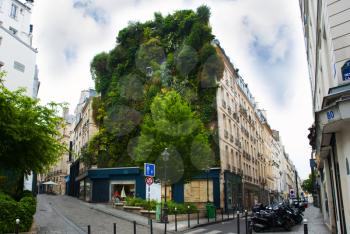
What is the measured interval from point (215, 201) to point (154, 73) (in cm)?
1252

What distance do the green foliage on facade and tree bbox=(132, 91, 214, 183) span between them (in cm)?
829

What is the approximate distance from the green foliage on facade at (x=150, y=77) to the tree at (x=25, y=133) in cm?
1458

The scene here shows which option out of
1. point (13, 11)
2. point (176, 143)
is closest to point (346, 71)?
point (176, 143)

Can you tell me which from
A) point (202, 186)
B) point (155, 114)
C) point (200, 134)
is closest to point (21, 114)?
point (155, 114)

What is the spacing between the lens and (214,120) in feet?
100

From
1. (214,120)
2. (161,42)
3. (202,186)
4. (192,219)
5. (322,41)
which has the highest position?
(161,42)

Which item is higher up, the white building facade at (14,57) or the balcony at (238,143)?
the white building facade at (14,57)

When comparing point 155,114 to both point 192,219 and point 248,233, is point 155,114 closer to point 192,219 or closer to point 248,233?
point 192,219

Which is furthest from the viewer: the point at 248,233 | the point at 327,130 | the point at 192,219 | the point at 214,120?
the point at 214,120

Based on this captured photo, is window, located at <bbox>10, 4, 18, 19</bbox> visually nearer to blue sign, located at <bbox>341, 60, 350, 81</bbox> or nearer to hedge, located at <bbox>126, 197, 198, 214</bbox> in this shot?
hedge, located at <bbox>126, 197, 198, 214</bbox>

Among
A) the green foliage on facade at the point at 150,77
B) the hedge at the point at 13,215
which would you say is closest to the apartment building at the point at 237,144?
the green foliage on facade at the point at 150,77

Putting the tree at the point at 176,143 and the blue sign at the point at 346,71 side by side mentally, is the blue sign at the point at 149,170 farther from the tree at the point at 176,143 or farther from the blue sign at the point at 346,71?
the blue sign at the point at 346,71

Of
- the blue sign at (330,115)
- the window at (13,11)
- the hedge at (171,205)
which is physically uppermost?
the window at (13,11)

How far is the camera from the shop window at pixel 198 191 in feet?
92.9
